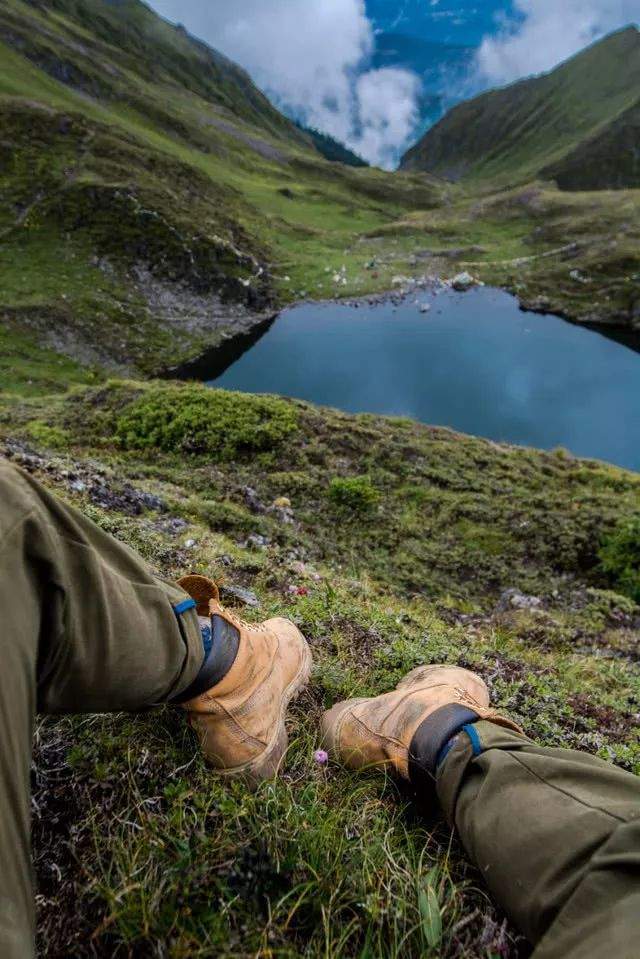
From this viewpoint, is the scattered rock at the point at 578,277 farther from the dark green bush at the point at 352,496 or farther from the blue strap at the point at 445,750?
the blue strap at the point at 445,750

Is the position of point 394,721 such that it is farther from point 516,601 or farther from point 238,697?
point 516,601

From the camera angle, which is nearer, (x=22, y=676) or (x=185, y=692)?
(x=22, y=676)

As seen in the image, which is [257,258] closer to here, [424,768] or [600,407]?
[600,407]

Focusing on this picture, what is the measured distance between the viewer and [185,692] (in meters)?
2.49

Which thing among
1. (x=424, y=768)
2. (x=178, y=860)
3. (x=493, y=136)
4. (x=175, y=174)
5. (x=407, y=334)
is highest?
(x=493, y=136)

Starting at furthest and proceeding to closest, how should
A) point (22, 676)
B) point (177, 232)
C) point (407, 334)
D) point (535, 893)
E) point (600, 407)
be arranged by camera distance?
point (407, 334)
point (177, 232)
point (600, 407)
point (535, 893)
point (22, 676)

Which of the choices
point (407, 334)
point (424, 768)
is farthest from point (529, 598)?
point (407, 334)

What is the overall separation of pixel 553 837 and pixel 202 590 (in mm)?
1947

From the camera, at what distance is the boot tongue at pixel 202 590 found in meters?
2.89

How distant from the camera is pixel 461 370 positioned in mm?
34906

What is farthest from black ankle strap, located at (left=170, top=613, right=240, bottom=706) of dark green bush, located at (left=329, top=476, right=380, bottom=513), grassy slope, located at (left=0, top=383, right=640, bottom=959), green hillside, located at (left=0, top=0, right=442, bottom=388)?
green hillside, located at (left=0, top=0, right=442, bottom=388)

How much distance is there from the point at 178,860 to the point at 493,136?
658 feet

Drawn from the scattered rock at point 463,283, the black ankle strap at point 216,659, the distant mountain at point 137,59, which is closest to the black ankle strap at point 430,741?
the black ankle strap at point 216,659

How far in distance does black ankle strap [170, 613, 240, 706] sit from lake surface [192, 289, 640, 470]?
26.4 m
